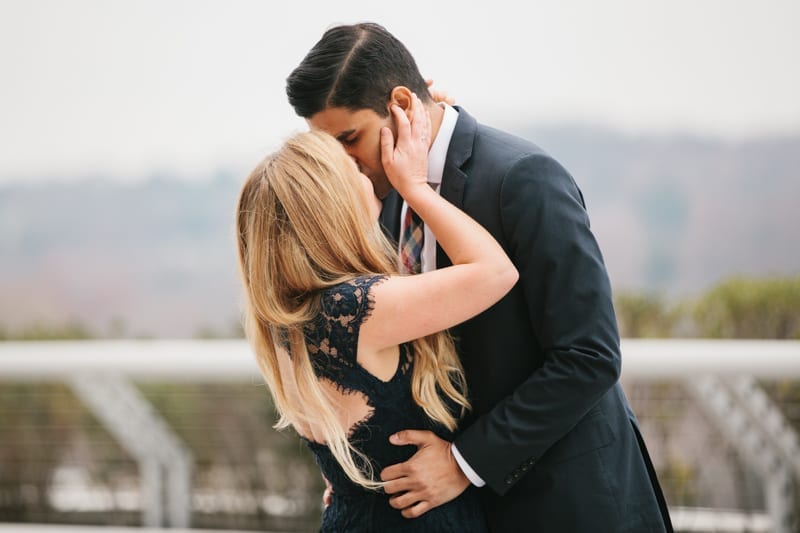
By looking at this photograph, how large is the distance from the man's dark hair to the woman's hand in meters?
0.06

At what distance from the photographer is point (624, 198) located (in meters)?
5.86

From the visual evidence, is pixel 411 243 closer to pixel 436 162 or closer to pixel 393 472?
pixel 436 162

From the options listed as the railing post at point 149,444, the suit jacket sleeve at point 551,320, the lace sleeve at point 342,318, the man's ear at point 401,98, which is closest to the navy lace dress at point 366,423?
the lace sleeve at point 342,318

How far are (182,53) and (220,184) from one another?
0.99 m

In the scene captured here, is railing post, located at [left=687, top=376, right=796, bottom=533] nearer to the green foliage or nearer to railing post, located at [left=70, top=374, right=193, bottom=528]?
the green foliage

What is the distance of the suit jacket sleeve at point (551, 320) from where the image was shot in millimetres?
1413

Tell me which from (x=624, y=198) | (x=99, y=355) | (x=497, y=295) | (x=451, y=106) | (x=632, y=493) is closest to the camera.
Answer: (x=497, y=295)

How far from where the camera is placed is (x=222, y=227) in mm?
6391

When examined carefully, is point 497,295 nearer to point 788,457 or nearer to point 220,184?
point 788,457

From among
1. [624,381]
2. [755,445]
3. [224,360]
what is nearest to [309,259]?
[224,360]

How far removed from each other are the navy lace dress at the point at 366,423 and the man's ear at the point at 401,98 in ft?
1.16

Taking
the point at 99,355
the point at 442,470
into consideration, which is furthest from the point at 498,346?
the point at 99,355

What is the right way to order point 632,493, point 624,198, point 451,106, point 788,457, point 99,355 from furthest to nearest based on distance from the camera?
point 624,198, point 99,355, point 788,457, point 451,106, point 632,493

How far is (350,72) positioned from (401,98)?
11 cm
